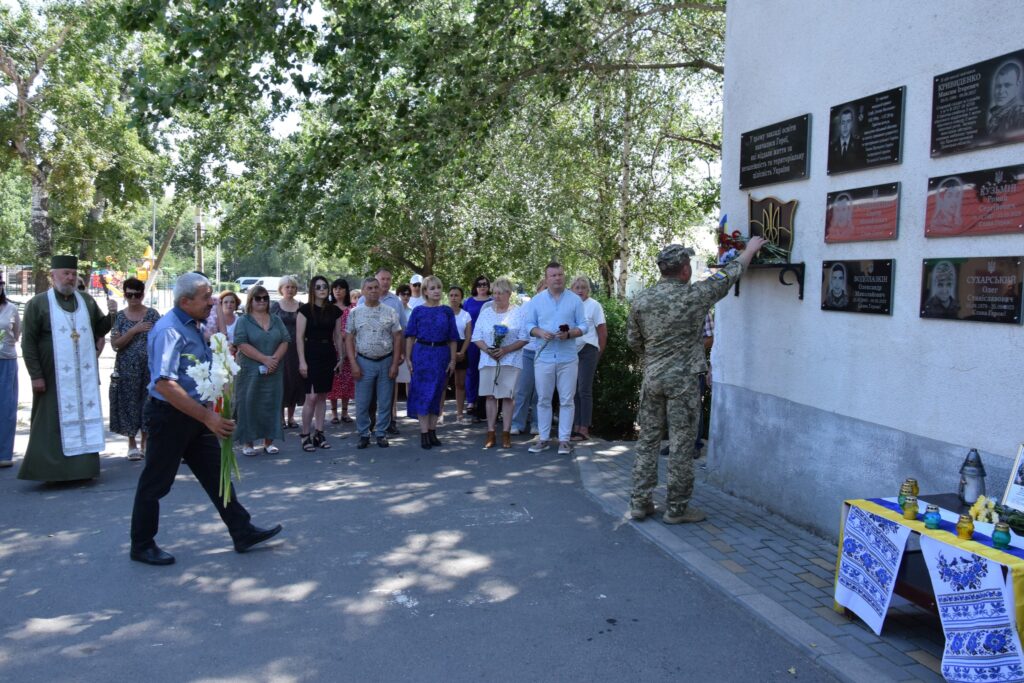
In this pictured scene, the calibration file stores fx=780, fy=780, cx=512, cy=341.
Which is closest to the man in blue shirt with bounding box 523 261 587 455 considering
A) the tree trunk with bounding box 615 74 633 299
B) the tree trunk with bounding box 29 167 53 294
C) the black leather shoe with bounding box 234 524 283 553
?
the black leather shoe with bounding box 234 524 283 553

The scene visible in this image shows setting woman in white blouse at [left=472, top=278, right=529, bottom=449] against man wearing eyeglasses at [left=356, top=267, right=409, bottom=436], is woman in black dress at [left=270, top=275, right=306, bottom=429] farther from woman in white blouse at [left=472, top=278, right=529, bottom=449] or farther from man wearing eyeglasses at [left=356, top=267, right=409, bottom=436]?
woman in white blouse at [left=472, top=278, right=529, bottom=449]

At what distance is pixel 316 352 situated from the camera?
882 cm

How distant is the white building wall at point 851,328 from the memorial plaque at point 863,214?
64 mm

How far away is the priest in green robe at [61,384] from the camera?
678 centimetres

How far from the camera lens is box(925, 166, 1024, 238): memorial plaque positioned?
3.95 m

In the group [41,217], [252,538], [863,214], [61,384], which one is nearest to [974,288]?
[863,214]

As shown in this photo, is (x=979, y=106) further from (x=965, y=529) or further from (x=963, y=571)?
(x=963, y=571)

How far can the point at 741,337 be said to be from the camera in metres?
6.35

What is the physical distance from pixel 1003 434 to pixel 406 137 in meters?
6.69

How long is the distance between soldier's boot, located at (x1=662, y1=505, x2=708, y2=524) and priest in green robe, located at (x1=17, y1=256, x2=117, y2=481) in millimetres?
5012

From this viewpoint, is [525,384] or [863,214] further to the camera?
[525,384]

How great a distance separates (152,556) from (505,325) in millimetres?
4700

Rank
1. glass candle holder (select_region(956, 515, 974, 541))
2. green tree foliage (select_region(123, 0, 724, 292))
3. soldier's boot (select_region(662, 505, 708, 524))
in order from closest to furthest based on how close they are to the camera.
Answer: glass candle holder (select_region(956, 515, 974, 541))
soldier's boot (select_region(662, 505, 708, 524))
green tree foliage (select_region(123, 0, 724, 292))

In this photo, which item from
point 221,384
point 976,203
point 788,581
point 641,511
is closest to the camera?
point 976,203
